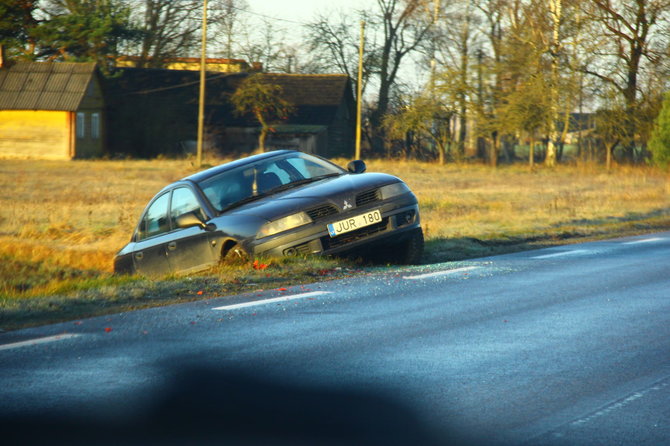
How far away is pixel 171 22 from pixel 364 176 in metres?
63.1

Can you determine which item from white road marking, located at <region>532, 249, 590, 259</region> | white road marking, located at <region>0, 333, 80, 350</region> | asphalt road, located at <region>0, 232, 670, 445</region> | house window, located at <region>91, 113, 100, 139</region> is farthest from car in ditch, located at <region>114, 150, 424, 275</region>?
house window, located at <region>91, 113, 100, 139</region>

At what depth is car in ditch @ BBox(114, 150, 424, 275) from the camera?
9.89 m

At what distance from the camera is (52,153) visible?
57062 millimetres

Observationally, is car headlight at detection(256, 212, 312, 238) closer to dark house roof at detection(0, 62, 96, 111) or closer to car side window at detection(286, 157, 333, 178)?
car side window at detection(286, 157, 333, 178)

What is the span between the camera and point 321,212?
32.6ft

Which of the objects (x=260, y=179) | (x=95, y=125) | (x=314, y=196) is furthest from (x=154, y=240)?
(x=95, y=125)

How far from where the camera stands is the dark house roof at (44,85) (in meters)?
56.6

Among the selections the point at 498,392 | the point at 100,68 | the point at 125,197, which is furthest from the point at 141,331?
the point at 100,68

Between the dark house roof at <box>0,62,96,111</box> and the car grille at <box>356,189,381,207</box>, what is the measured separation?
159 feet

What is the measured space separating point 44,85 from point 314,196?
51.0 metres

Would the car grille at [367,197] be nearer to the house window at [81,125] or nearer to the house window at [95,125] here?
the house window at [81,125]

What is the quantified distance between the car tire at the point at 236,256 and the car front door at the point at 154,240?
1.06 metres

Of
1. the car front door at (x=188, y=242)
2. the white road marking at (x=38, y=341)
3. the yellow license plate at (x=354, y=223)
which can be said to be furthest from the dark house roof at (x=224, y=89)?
the white road marking at (x=38, y=341)

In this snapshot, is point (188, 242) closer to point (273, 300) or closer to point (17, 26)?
point (273, 300)
